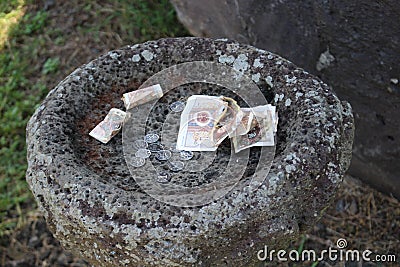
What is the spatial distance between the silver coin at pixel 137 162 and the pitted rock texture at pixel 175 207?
0.03 m

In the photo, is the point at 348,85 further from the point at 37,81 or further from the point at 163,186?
the point at 37,81

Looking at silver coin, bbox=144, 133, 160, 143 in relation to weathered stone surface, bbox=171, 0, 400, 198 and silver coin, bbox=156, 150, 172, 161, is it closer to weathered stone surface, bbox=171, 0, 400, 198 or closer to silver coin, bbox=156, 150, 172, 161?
silver coin, bbox=156, 150, 172, 161

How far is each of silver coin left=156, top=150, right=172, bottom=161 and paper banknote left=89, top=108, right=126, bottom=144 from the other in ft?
0.56

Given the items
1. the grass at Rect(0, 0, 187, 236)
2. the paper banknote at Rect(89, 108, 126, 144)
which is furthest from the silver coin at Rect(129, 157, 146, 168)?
the grass at Rect(0, 0, 187, 236)

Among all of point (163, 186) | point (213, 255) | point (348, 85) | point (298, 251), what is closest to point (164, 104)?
point (163, 186)

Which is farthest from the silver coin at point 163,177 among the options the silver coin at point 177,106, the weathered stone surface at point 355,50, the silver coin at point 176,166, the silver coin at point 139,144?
the weathered stone surface at point 355,50

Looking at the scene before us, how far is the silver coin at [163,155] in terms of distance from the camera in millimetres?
1989

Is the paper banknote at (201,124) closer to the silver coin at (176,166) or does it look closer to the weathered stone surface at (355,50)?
the silver coin at (176,166)

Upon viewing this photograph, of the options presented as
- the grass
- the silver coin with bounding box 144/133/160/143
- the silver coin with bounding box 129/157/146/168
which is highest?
the silver coin with bounding box 129/157/146/168

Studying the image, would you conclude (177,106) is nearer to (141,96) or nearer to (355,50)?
(141,96)

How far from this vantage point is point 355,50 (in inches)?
101

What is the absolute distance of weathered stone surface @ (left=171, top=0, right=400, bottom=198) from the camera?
7.96 ft

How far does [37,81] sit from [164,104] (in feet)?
6.03

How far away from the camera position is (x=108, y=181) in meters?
1.86
